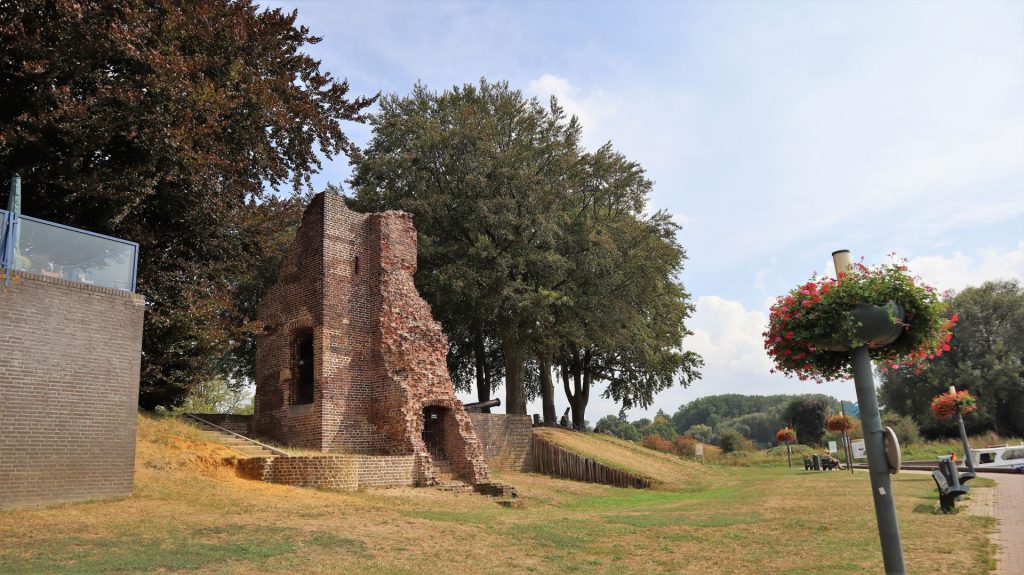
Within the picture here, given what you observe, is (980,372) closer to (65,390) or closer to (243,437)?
(243,437)

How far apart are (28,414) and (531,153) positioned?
2167 centimetres

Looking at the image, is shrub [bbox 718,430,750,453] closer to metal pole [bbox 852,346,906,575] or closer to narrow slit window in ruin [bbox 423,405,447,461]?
narrow slit window in ruin [bbox 423,405,447,461]

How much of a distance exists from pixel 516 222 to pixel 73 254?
687 inches

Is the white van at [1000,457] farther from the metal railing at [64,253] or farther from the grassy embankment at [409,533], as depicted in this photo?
the metal railing at [64,253]

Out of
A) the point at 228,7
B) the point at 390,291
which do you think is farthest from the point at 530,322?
the point at 228,7

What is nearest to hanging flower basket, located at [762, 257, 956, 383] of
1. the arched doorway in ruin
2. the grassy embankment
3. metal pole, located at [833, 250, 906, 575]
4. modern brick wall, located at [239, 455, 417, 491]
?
metal pole, located at [833, 250, 906, 575]

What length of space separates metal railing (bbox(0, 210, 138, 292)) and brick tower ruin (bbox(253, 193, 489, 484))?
7.48 m

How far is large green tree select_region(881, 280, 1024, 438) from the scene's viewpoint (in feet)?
149

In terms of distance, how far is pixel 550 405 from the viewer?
34.4m

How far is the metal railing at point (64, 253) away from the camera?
10.8m

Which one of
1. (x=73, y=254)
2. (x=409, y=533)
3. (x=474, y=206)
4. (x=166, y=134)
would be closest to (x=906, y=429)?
(x=474, y=206)

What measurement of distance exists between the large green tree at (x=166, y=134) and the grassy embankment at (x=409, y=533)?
123 inches

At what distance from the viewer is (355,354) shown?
65.8 ft

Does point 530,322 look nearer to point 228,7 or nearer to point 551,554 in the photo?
point 228,7
